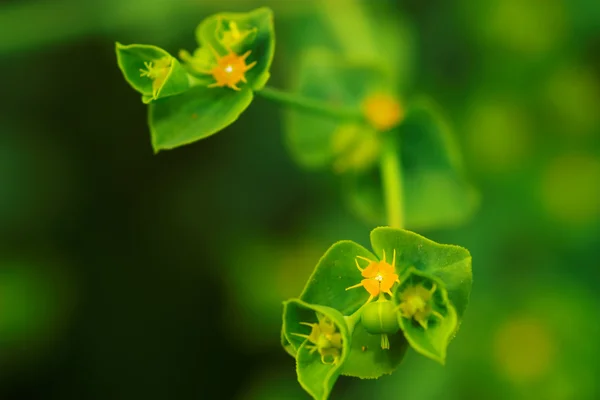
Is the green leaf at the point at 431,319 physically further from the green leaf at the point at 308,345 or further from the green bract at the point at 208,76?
the green bract at the point at 208,76

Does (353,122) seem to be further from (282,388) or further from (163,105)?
(282,388)

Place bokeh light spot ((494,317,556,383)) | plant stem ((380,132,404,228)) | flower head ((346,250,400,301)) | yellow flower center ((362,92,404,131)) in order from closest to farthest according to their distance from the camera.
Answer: flower head ((346,250,400,301)) < plant stem ((380,132,404,228)) < yellow flower center ((362,92,404,131)) < bokeh light spot ((494,317,556,383))

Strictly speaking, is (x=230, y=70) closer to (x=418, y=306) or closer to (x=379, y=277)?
(x=379, y=277)

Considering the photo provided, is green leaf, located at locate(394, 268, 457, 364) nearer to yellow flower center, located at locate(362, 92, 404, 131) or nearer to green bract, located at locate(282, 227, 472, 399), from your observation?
green bract, located at locate(282, 227, 472, 399)

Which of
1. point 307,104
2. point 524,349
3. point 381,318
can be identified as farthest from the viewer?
point 524,349

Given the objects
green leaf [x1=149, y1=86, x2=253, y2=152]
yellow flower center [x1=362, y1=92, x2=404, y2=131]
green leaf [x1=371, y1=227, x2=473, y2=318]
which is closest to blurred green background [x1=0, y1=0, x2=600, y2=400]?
yellow flower center [x1=362, y1=92, x2=404, y2=131]

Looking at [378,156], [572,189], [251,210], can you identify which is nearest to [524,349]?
[572,189]

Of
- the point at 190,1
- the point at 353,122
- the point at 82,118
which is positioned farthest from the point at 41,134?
the point at 353,122
